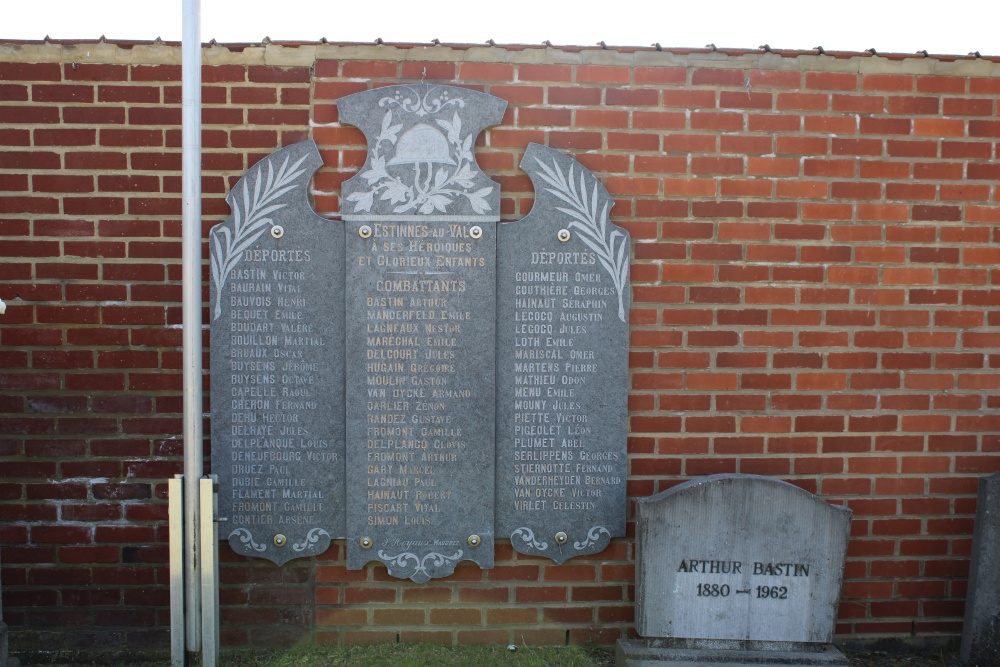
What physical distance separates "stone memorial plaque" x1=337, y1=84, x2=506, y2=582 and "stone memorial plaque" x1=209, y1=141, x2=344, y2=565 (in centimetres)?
11

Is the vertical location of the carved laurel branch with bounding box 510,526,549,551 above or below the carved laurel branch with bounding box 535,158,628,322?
below

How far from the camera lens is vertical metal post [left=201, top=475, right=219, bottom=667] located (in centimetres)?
283

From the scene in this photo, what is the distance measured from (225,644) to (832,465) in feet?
9.46

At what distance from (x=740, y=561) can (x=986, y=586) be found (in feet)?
3.68

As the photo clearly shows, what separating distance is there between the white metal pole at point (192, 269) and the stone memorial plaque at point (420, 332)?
61cm

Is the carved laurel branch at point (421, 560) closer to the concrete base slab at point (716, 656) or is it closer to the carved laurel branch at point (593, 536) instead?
the carved laurel branch at point (593, 536)

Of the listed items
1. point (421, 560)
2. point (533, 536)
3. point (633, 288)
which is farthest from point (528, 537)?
point (633, 288)

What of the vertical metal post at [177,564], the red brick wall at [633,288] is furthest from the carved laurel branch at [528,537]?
the vertical metal post at [177,564]

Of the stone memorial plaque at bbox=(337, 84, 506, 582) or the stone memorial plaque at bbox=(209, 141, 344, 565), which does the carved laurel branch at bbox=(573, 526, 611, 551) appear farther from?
the stone memorial plaque at bbox=(209, 141, 344, 565)

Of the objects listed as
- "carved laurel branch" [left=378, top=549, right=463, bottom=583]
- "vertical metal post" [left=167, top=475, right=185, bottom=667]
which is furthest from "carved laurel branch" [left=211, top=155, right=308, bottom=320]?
"carved laurel branch" [left=378, top=549, right=463, bottom=583]

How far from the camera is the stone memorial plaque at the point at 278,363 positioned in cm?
318

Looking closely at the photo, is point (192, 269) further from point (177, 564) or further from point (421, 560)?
point (421, 560)

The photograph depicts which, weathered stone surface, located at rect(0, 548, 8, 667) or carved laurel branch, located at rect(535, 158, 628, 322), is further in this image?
carved laurel branch, located at rect(535, 158, 628, 322)

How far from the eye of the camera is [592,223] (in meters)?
3.24
